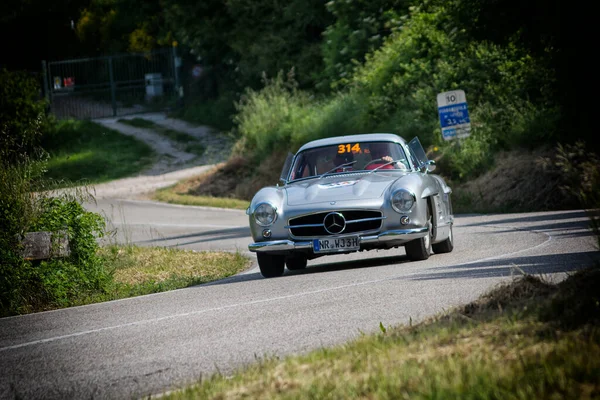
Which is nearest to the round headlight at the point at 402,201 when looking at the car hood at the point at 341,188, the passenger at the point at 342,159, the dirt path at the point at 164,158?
the car hood at the point at 341,188

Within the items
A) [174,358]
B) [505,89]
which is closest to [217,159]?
[505,89]

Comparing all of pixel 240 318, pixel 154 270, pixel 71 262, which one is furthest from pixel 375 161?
pixel 240 318

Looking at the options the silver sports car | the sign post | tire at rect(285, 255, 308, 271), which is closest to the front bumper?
the silver sports car

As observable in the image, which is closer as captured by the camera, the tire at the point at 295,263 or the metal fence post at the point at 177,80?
the tire at the point at 295,263

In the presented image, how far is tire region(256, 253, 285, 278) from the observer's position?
1384cm

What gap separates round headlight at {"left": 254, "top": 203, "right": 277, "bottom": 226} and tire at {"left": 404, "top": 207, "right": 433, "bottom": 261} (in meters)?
1.64

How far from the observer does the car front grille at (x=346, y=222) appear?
1335 cm

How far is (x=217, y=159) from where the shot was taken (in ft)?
145

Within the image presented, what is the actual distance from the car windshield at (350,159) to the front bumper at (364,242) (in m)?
1.67

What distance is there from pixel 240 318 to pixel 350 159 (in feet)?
17.5

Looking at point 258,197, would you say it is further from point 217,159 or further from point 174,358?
point 217,159

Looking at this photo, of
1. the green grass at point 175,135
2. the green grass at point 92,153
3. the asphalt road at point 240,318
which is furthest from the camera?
the green grass at point 175,135

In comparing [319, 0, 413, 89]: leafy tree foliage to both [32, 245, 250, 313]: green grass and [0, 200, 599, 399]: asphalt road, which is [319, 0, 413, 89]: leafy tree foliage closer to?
[32, 245, 250, 313]: green grass

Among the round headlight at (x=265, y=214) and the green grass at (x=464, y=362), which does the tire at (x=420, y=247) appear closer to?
the round headlight at (x=265, y=214)
